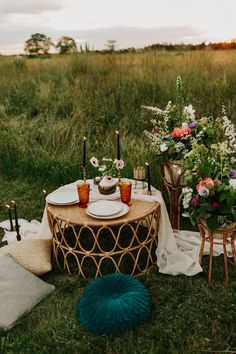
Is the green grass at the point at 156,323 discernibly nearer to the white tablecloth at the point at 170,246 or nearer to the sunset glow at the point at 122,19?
the white tablecloth at the point at 170,246

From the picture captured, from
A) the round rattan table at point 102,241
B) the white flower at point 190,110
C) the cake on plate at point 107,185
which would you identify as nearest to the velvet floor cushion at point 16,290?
the round rattan table at point 102,241

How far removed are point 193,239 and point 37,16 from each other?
20.7 ft

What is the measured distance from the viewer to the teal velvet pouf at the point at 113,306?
2635 millimetres

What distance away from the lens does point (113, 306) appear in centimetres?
267

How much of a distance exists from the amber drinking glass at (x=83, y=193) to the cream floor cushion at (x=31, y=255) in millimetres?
529

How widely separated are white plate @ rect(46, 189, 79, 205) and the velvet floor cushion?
0.57 meters

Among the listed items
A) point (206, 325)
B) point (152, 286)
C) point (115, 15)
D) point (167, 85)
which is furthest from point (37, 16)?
point (206, 325)

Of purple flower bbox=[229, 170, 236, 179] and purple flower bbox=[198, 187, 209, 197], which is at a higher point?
purple flower bbox=[229, 170, 236, 179]

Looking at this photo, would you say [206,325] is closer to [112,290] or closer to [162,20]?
[112,290]

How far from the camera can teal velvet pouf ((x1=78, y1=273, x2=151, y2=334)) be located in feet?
8.64

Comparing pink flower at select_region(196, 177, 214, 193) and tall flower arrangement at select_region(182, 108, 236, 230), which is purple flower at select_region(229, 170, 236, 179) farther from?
pink flower at select_region(196, 177, 214, 193)

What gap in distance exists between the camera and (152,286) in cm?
318

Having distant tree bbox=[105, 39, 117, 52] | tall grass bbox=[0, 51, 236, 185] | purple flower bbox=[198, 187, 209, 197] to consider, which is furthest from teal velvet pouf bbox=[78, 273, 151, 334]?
distant tree bbox=[105, 39, 117, 52]

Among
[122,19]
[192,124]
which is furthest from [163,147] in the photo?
[122,19]
